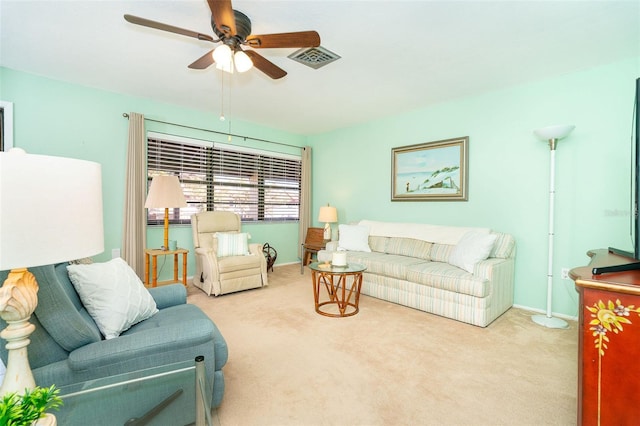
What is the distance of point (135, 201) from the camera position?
3775 millimetres

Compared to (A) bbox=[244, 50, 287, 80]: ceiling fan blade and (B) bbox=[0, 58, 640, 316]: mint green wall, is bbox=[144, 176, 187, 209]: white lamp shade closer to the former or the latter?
(B) bbox=[0, 58, 640, 316]: mint green wall

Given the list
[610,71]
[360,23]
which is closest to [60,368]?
[360,23]

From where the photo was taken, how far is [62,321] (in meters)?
1.24

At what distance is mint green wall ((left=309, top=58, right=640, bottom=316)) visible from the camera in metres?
2.80

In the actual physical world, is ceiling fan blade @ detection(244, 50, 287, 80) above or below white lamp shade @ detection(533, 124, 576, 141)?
above

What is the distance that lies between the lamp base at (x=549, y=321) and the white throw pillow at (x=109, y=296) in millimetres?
3374

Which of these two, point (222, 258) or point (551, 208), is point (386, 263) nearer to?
point (551, 208)

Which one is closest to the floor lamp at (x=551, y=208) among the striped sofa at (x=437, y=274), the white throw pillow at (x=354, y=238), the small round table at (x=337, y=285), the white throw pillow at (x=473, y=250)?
the striped sofa at (x=437, y=274)

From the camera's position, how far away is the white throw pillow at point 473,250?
305 centimetres

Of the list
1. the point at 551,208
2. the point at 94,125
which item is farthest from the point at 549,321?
the point at 94,125

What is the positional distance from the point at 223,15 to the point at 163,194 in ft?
7.89

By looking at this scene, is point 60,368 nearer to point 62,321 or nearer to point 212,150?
point 62,321

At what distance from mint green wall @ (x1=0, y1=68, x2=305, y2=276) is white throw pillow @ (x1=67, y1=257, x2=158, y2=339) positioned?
7.80 feet

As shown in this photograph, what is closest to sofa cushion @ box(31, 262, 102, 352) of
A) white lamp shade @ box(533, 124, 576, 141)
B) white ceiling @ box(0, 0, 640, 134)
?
white ceiling @ box(0, 0, 640, 134)
